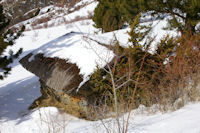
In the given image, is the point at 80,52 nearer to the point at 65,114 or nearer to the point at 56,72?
the point at 56,72

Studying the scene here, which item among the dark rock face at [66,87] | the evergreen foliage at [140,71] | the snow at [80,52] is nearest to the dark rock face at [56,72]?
the dark rock face at [66,87]

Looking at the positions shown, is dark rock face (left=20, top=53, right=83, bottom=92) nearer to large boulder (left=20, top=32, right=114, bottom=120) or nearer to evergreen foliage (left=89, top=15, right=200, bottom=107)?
large boulder (left=20, top=32, right=114, bottom=120)

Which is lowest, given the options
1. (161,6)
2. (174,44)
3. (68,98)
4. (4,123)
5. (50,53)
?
(4,123)

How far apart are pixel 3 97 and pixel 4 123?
246 cm

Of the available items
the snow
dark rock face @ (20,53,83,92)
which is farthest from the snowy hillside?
dark rock face @ (20,53,83,92)

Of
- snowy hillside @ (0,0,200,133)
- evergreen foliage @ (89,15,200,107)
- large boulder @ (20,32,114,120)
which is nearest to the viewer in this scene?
snowy hillside @ (0,0,200,133)

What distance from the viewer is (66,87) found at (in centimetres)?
346

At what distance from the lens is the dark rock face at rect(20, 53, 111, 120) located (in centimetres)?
351

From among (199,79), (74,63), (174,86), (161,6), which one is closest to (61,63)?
(74,63)

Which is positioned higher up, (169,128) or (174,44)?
(174,44)

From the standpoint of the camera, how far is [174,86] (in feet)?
9.29

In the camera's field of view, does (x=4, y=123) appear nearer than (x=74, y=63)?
No

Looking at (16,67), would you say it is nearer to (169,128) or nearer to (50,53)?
(50,53)

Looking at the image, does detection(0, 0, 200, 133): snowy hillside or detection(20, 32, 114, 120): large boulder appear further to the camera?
detection(20, 32, 114, 120): large boulder
